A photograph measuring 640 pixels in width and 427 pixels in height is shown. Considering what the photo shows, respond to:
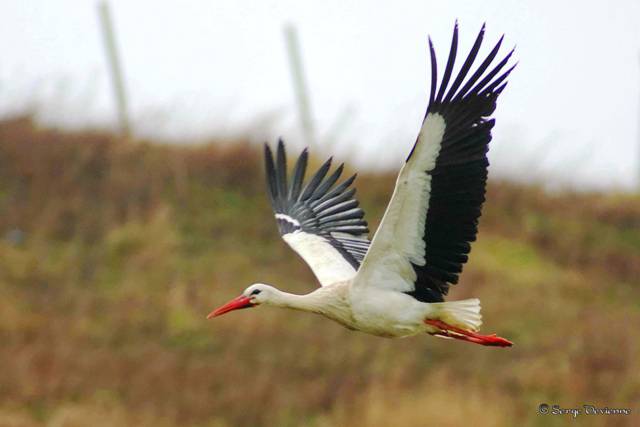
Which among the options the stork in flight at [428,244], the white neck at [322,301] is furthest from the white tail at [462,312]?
the white neck at [322,301]

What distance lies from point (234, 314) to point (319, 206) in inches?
238

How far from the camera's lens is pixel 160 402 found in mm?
13297

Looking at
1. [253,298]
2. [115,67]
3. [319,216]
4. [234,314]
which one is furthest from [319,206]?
[115,67]

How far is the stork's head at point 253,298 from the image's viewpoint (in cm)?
766

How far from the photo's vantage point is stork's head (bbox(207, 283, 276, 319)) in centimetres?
766

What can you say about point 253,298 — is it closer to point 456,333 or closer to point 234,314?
point 456,333

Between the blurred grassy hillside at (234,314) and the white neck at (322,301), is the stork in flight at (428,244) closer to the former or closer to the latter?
the white neck at (322,301)

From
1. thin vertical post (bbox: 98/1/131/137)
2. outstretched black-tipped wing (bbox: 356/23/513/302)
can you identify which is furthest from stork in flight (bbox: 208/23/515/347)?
thin vertical post (bbox: 98/1/131/137)

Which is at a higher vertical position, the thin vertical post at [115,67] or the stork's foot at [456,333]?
the thin vertical post at [115,67]

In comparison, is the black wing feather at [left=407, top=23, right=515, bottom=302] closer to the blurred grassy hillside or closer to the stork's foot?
the stork's foot

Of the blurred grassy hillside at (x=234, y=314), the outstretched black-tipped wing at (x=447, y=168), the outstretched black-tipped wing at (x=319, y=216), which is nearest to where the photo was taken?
the outstretched black-tipped wing at (x=447, y=168)

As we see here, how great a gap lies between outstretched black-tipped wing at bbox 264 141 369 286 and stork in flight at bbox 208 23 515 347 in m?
0.02

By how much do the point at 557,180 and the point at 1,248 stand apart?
7.13 m

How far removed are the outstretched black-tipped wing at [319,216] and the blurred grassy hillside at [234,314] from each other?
4691 mm
